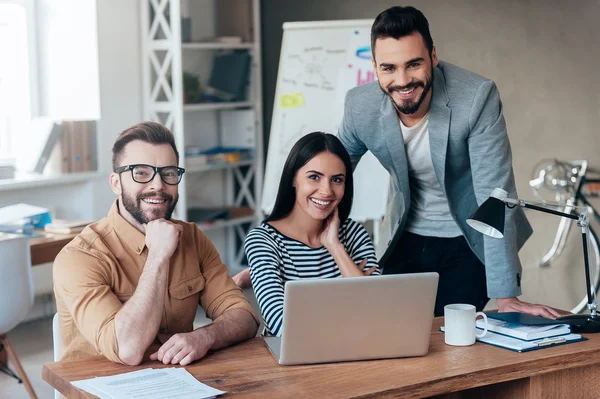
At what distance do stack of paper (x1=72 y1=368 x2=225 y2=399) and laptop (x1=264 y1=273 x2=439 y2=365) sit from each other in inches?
8.6

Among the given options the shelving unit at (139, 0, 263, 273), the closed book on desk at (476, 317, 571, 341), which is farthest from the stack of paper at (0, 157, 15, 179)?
the closed book on desk at (476, 317, 571, 341)

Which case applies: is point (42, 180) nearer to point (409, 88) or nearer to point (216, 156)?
point (216, 156)

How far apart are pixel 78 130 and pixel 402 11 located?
10.0 feet

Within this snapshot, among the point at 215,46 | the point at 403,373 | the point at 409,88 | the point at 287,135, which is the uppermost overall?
the point at 215,46

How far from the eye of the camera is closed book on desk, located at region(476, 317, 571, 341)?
6.46 feet

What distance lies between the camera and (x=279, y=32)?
6105 mm

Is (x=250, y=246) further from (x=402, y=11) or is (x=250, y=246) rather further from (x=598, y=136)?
(x=598, y=136)

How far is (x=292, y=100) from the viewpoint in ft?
17.1

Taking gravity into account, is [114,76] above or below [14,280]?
above

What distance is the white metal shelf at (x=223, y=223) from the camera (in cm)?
573

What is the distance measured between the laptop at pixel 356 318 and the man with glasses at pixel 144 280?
9.6 inches

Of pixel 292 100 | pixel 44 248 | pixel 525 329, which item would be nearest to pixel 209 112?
pixel 292 100

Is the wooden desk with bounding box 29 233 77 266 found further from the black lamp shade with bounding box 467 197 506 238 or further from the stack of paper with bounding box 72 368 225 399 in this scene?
the black lamp shade with bounding box 467 197 506 238

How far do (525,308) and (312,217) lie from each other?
24.4 inches
